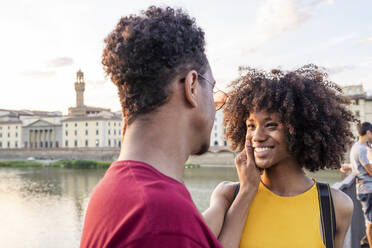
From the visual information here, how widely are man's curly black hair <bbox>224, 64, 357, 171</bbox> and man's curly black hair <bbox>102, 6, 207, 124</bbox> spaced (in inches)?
34.9

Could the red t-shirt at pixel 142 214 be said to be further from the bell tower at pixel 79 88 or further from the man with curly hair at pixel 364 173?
the bell tower at pixel 79 88

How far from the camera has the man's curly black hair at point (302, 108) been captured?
5.80 feet

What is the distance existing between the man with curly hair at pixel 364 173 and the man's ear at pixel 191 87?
11.1ft

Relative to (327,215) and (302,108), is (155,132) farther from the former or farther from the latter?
(302,108)

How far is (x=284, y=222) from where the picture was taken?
1.53m

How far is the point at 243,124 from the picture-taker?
1.95 meters

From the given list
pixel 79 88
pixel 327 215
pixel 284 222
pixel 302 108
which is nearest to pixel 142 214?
pixel 284 222

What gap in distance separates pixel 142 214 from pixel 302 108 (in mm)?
1293

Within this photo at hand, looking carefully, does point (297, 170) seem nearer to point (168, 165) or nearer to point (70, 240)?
point (168, 165)

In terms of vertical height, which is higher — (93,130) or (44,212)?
(93,130)

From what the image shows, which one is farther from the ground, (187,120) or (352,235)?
(187,120)

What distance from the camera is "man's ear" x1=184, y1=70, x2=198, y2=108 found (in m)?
0.95

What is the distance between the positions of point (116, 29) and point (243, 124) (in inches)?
44.0

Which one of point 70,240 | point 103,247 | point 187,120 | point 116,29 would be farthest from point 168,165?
point 70,240
